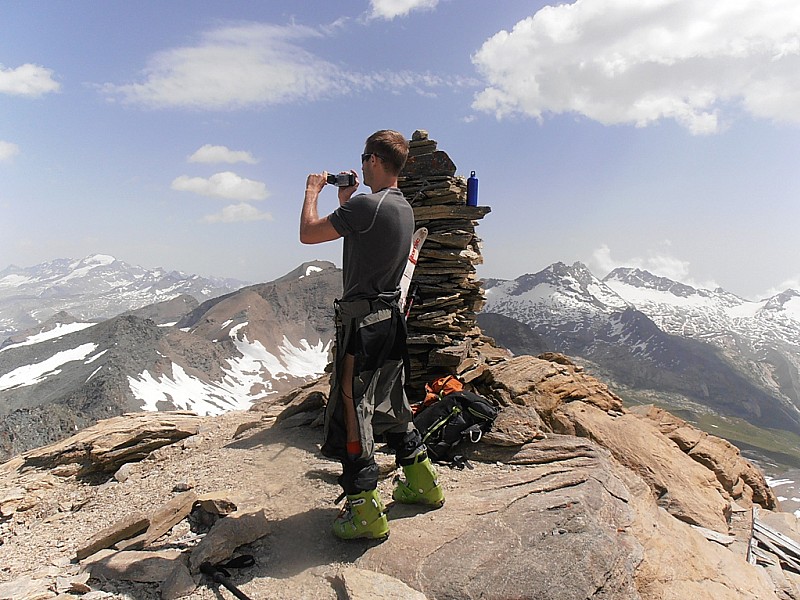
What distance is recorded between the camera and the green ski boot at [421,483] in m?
7.35

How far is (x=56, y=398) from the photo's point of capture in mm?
135250

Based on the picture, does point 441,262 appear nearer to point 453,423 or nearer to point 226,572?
point 453,423

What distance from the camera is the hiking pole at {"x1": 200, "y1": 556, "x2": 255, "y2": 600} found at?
5590 millimetres

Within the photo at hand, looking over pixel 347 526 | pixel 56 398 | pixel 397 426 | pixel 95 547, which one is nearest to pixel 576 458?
pixel 397 426

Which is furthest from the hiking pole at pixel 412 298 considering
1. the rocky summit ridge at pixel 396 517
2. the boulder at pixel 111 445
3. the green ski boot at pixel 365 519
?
the green ski boot at pixel 365 519

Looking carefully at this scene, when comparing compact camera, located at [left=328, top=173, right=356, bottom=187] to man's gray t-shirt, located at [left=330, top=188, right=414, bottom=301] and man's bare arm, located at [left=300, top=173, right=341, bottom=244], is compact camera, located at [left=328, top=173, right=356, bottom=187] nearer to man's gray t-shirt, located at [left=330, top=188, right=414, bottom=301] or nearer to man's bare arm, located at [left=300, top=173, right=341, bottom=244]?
man's bare arm, located at [left=300, top=173, right=341, bottom=244]

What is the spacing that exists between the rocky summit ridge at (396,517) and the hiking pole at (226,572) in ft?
0.26

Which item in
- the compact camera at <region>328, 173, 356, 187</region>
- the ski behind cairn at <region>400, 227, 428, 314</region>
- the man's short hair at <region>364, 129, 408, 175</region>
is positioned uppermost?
the man's short hair at <region>364, 129, 408, 175</region>

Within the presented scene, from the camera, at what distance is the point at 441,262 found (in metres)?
14.3

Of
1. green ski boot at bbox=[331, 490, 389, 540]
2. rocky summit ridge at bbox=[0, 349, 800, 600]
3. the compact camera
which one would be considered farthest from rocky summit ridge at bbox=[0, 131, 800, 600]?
the compact camera

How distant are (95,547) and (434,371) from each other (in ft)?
27.0

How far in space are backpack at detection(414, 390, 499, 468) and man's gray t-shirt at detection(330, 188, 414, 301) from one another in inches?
161

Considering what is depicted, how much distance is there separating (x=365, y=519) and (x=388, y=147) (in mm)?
4818

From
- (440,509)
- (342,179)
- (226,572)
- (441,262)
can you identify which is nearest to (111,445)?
(226,572)
